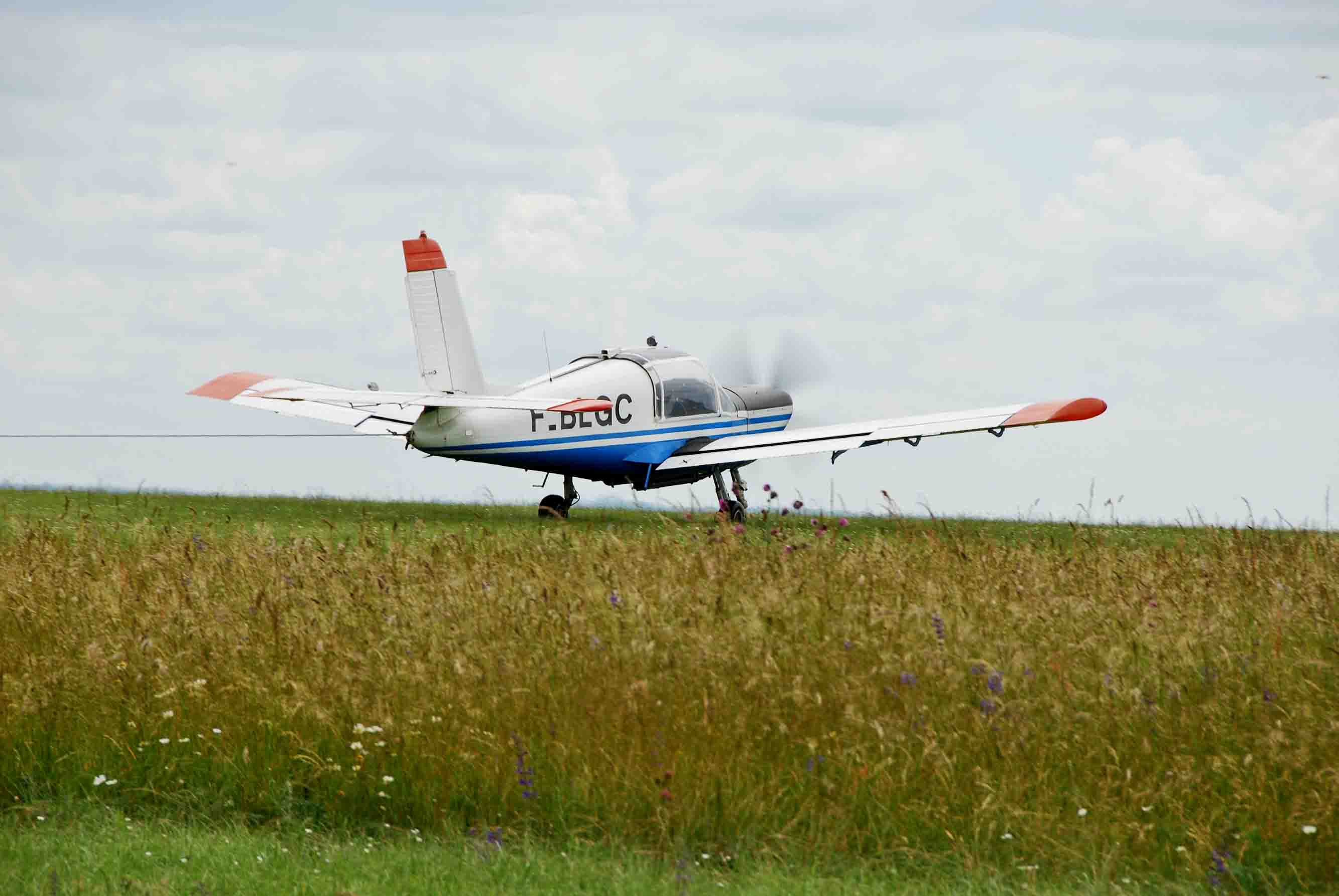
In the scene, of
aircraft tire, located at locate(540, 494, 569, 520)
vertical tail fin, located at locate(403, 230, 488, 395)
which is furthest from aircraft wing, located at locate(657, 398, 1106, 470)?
vertical tail fin, located at locate(403, 230, 488, 395)

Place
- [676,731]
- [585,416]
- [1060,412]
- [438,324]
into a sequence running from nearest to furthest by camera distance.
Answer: [676,731] < [1060,412] < [585,416] < [438,324]

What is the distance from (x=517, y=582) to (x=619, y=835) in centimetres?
318

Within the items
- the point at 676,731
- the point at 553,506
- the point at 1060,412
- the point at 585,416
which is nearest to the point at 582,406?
the point at 585,416

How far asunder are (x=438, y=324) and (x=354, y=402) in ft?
7.00

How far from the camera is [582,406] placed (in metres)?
20.1

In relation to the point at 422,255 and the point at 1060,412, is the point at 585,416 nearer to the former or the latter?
the point at 422,255

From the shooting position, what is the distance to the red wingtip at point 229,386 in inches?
936

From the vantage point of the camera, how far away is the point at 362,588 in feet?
32.3

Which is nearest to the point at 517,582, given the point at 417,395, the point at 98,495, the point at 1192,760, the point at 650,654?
the point at 650,654

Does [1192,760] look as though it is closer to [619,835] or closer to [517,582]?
[619,835]

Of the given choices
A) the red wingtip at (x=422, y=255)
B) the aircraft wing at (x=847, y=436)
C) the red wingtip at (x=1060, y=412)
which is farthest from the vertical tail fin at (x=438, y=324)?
the red wingtip at (x=1060, y=412)

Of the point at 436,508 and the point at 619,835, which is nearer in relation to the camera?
the point at 619,835

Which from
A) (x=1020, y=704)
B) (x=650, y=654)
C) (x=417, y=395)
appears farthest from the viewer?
(x=417, y=395)

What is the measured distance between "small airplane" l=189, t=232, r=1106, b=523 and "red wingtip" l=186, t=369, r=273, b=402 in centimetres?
3
